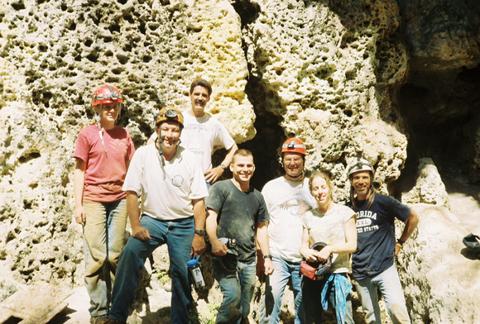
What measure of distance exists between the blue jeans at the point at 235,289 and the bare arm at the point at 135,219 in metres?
0.64

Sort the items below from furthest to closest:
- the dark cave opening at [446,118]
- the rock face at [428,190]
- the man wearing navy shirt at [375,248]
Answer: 1. the dark cave opening at [446,118]
2. the rock face at [428,190]
3. the man wearing navy shirt at [375,248]

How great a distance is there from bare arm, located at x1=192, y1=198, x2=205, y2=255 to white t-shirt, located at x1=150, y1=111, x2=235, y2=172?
2.50ft

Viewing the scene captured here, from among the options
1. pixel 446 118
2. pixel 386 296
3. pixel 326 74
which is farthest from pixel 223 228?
pixel 446 118

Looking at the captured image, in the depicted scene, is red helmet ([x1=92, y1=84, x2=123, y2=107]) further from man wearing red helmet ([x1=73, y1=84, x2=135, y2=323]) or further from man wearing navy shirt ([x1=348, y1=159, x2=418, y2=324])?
man wearing navy shirt ([x1=348, y1=159, x2=418, y2=324])

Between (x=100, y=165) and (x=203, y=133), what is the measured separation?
1075 millimetres

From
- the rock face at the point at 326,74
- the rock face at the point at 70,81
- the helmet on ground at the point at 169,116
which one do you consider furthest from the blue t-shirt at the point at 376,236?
the rock face at the point at 70,81

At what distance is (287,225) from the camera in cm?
406

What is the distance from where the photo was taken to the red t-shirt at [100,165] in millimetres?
3738

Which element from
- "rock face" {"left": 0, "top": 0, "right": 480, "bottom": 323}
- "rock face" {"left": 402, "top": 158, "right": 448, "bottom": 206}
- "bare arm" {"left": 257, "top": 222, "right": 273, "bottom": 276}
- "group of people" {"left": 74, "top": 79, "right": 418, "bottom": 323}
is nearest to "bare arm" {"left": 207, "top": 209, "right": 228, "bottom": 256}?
"group of people" {"left": 74, "top": 79, "right": 418, "bottom": 323}

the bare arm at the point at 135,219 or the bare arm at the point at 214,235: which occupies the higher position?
the bare arm at the point at 135,219

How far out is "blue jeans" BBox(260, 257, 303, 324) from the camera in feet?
12.6

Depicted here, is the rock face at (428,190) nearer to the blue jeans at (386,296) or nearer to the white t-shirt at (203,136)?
the blue jeans at (386,296)

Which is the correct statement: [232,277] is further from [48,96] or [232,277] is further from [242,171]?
[48,96]

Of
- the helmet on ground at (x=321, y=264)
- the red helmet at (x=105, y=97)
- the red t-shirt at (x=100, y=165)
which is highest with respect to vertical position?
the red helmet at (x=105, y=97)
